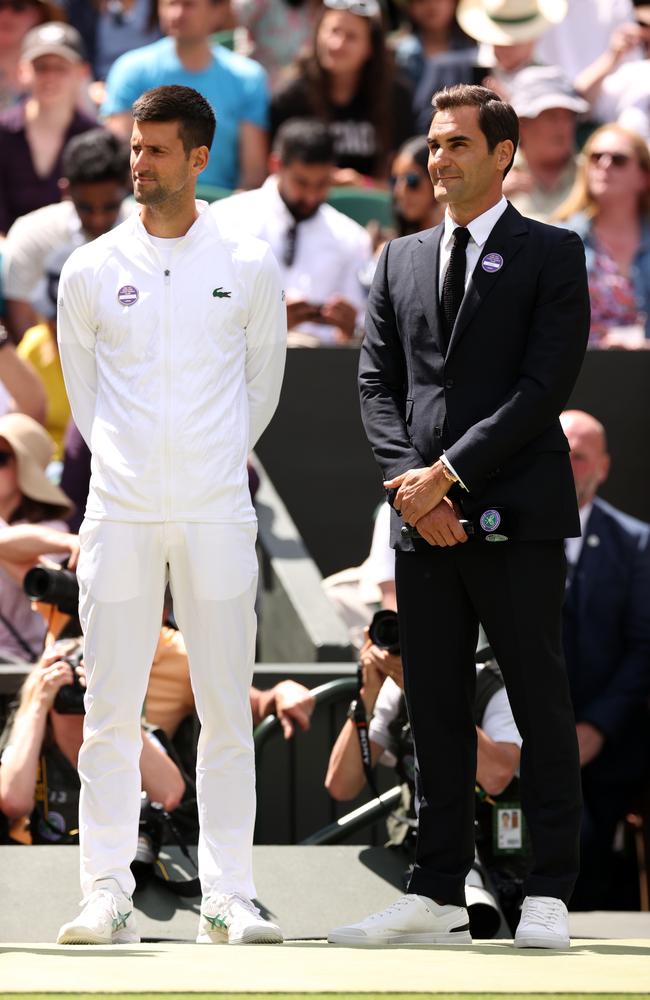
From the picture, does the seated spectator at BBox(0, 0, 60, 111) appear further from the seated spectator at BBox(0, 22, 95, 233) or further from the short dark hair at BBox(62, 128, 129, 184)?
the short dark hair at BBox(62, 128, 129, 184)

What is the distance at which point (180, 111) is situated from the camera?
487 cm

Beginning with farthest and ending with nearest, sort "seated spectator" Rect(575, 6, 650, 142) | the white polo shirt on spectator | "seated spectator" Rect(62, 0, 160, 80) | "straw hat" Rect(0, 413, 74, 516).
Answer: "seated spectator" Rect(62, 0, 160, 80) → "seated spectator" Rect(575, 6, 650, 142) → the white polo shirt on spectator → "straw hat" Rect(0, 413, 74, 516)

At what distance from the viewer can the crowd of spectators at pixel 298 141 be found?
8438 millimetres

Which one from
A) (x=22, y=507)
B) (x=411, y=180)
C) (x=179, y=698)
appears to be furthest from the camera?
(x=411, y=180)

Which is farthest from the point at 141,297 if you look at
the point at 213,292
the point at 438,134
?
the point at 438,134

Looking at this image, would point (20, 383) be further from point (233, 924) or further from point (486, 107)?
point (233, 924)

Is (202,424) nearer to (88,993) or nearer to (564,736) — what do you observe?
(564,736)

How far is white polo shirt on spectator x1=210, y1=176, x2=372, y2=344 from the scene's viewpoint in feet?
30.7

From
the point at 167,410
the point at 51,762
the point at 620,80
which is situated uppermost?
the point at 620,80

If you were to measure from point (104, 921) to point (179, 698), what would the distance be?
5.99 ft

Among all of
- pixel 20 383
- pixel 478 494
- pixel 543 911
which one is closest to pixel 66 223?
pixel 20 383

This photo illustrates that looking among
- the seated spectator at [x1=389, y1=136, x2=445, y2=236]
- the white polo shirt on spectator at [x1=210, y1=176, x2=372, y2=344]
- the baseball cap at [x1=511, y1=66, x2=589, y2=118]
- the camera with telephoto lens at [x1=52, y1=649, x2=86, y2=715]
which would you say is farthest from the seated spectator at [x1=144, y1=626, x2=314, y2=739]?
the baseball cap at [x1=511, y1=66, x2=589, y2=118]

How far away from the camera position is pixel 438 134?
4.82 m

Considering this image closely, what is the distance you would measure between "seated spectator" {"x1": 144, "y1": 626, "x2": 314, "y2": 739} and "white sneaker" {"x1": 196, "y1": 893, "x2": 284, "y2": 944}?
148cm
